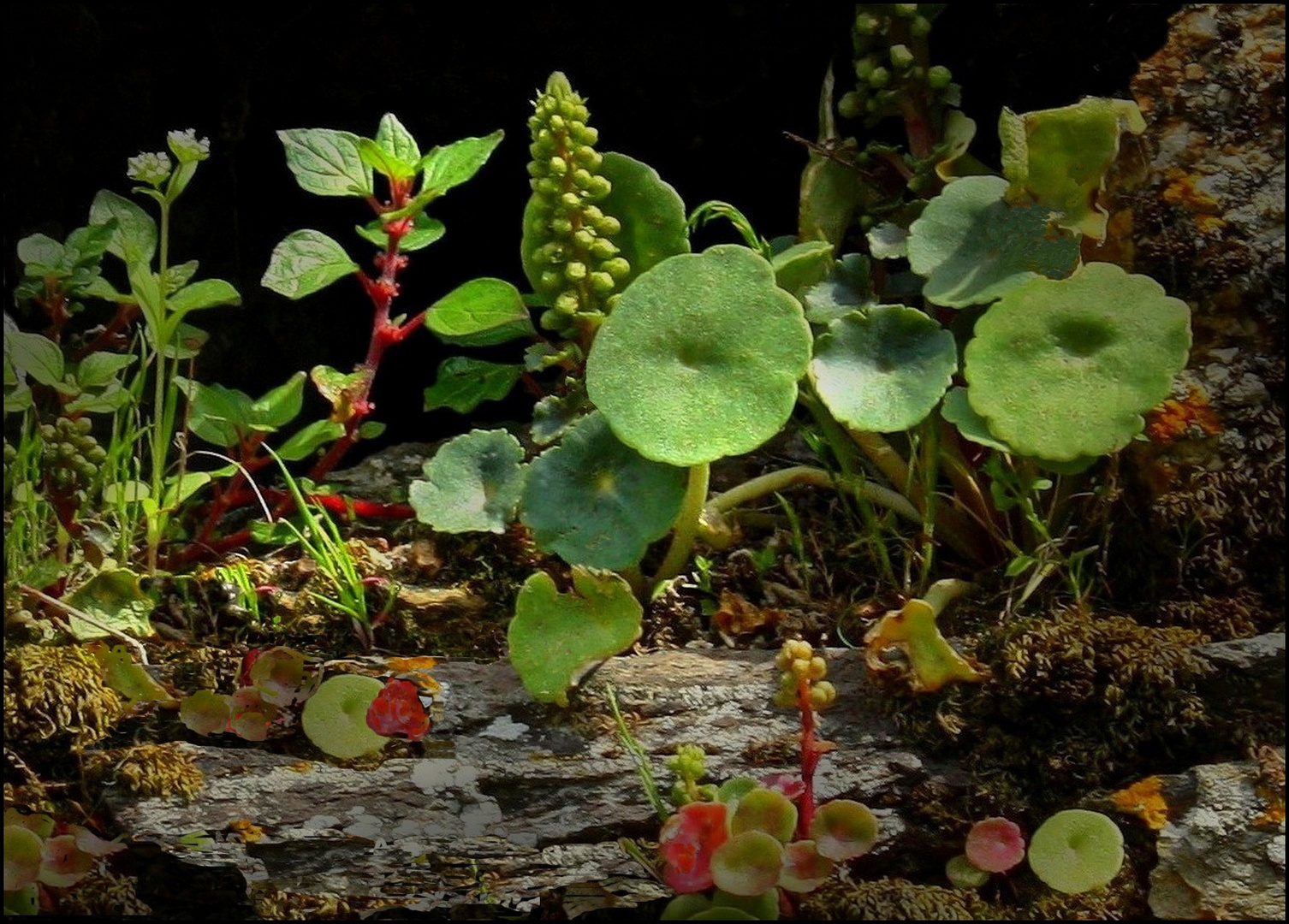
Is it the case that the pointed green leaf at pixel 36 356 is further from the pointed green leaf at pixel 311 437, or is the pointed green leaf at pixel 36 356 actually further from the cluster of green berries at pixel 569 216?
the cluster of green berries at pixel 569 216

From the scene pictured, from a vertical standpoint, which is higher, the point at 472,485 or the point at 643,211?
the point at 643,211

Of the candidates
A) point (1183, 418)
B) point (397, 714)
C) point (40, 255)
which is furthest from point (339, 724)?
point (1183, 418)

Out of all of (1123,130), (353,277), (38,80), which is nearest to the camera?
(1123,130)

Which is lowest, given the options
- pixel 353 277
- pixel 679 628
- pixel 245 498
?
pixel 679 628

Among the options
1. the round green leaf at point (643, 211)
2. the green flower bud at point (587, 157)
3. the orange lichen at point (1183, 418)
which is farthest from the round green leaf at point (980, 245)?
the green flower bud at point (587, 157)

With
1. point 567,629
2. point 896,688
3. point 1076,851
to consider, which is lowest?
point 1076,851

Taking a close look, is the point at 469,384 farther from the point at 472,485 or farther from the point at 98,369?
the point at 98,369

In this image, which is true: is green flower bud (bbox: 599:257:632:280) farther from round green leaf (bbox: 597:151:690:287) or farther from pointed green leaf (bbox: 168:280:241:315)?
pointed green leaf (bbox: 168:280:241:315)

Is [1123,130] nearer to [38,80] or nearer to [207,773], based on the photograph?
[207,773]

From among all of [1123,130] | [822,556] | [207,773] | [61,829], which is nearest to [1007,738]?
[822,556]
